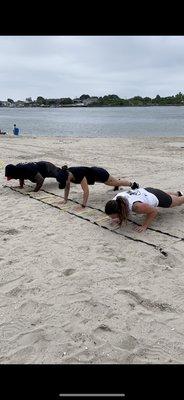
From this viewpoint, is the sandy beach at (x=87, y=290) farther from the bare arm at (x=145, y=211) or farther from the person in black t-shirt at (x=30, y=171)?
the person in black t-shirt at (x=30, y=171)

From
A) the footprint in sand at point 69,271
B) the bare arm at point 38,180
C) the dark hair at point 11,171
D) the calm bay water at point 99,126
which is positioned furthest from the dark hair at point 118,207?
the calm bay water at point 99,126

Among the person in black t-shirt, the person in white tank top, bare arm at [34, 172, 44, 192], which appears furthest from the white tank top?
bare arm at [34, 172, 44, 192]

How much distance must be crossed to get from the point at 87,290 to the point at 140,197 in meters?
2.16

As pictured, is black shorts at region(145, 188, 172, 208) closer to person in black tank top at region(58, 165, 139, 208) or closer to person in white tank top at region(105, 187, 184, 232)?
person in white tank top at region(105, 187, 184, 232)

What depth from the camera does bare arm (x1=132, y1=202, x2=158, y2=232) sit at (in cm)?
565

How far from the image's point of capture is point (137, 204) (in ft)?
18.5

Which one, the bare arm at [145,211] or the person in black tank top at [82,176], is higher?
the person in black tank top at [82,176]

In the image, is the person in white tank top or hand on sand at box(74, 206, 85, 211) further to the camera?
hand on sand at box(74, 206, 85, 211)

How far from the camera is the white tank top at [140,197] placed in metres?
5.73

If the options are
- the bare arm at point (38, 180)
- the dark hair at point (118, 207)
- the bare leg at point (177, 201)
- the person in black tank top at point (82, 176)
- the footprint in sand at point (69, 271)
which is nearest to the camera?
the footprint in sand at point (69, 271)

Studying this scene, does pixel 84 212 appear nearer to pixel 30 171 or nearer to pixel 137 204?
pixel 137 204

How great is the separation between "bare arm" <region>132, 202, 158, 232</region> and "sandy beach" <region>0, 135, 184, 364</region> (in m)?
0.12

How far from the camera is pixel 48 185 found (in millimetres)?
9203
